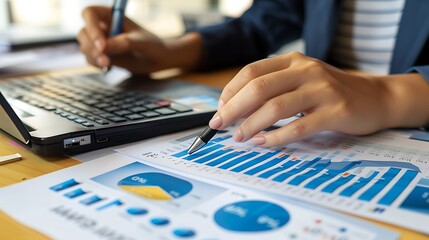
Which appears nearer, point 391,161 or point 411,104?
point 391,161

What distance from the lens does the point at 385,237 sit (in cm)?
32

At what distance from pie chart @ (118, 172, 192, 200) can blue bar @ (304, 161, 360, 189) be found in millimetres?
103

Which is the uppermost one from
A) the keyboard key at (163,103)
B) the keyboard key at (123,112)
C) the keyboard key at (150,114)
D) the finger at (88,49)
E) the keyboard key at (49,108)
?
the finger at (88,49)

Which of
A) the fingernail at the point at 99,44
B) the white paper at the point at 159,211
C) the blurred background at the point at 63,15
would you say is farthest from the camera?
the blurred background at the point at 63,15

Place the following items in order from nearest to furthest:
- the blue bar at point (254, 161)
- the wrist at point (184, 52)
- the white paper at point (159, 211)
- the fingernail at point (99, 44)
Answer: the white paper at point (159, 211) → the blue bar at point (254, 161) → the fingernail at point (99, 44) → the wrist at point (184, 52)

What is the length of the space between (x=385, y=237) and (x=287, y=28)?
2.71 feet

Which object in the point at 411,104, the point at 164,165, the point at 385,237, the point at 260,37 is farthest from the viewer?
the point at 260,37

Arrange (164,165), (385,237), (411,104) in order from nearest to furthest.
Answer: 1. (385,237)
2. (164,165)
3. (411,104)

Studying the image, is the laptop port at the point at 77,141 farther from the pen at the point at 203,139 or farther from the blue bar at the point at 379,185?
the blue bar at the point at 379,185

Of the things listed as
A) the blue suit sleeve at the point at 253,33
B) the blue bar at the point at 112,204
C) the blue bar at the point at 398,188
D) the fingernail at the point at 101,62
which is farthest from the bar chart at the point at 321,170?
the blue suit sleeve at the point at 253,33

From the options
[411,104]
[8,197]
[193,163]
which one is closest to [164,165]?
[193,163]

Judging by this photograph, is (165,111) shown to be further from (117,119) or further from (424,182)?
(424,182)

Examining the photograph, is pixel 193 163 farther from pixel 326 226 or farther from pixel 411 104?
pixel 411 104

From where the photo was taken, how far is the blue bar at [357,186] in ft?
1.23
